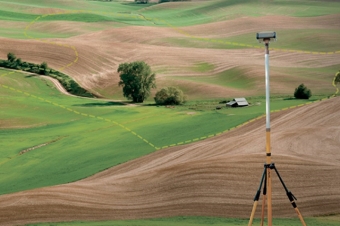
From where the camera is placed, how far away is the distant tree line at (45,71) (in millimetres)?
65062

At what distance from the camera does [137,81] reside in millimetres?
61125

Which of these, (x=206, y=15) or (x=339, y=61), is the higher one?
(x=206, y=15)

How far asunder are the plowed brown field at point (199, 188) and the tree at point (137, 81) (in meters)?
23.8

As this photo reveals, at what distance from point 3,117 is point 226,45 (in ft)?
142

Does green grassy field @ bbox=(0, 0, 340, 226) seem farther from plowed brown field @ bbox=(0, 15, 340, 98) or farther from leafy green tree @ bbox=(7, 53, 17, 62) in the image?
leafy green tree @ bbox=(7, 53, 17, 62)

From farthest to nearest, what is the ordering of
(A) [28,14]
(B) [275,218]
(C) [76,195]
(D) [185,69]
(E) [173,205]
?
(A) [28,14]
(D) [185,69]
(C) [76,195]
(E) [173,205]
(B) [275,218]

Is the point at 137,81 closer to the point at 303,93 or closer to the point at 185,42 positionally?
the point at 303,93

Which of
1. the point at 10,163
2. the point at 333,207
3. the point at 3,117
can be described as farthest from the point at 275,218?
the point at 3,117

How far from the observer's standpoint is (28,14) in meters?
103

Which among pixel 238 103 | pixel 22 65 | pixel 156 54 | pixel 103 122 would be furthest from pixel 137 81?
pixel 156 54

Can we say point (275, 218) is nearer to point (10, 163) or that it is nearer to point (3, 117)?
point (10, 163)

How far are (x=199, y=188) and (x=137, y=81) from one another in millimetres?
31196

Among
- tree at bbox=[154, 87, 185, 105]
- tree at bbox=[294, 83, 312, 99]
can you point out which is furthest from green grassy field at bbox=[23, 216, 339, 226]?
tree at bbox=[294, 83, 312, 99]

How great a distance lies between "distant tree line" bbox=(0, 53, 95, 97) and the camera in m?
65.1
